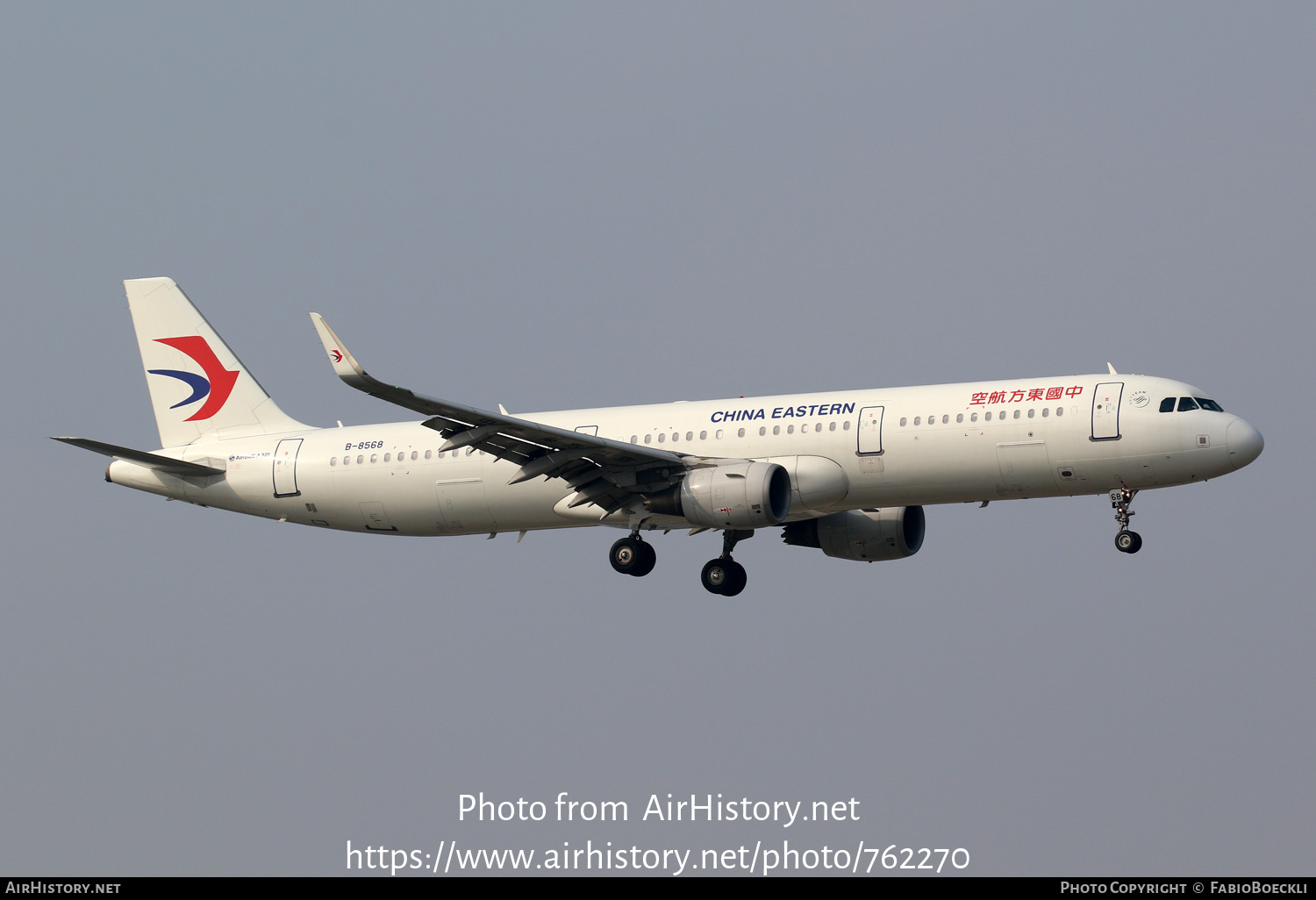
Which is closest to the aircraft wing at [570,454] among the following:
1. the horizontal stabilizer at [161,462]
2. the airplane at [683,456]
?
the airplane at [683,456]

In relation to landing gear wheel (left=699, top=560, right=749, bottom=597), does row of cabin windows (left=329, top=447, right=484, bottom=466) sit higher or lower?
higher

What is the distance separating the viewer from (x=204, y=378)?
5078 cm

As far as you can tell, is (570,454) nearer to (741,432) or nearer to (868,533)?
(741,432)

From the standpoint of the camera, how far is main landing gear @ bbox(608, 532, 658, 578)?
44875mm

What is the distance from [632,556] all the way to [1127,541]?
42.8ft

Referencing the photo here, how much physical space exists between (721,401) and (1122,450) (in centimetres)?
1073

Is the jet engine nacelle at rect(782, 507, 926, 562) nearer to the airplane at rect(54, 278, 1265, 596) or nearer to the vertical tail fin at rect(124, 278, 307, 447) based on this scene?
the airplane at rect(54, 278, 1265, 596)

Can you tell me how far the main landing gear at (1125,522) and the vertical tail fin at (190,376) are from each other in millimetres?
24297

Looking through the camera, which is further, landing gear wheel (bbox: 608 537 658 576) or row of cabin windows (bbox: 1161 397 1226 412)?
landing gear wheel (bbox: 608 537 658 576)

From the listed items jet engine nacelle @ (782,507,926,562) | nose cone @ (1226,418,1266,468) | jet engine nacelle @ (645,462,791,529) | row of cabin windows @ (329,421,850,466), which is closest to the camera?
nose cone @ (1226,418,1266,468)

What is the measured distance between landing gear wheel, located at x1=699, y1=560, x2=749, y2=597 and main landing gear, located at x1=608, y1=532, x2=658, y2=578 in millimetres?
2166

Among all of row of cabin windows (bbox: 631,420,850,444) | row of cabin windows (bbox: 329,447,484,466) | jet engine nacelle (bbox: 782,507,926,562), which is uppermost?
row of cabin windows (bbox: 631,420,850,444)

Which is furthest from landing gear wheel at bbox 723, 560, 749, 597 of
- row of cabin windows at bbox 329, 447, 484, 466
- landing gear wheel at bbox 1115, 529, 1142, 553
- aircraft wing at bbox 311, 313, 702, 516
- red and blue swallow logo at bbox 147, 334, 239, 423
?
red and blue swallow logo at bbox 147, 334, 239, 423

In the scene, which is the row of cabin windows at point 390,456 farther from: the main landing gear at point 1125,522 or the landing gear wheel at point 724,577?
the main landing gear at point 1125,522
